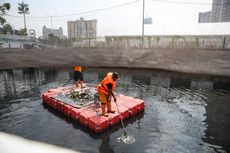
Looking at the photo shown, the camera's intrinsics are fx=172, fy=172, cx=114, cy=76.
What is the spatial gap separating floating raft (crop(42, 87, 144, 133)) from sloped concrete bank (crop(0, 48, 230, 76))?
12.1m

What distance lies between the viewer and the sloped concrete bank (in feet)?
60.3

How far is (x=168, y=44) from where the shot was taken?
1066 inches

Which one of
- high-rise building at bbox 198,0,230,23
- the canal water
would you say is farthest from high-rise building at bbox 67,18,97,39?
the canal water

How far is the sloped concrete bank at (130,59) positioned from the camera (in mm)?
18375

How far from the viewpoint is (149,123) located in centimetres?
786

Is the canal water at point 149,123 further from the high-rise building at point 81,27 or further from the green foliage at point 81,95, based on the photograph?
the high-rise building at point 81,27

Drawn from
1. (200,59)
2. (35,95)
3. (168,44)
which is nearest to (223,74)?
(200,59)

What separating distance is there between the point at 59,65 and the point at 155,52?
41.1 ft

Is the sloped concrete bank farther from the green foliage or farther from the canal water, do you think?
the green foliage

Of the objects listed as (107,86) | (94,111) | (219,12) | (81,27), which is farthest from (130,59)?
(81,27)

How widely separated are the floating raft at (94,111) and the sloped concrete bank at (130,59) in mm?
12101

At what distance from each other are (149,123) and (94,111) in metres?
2.58

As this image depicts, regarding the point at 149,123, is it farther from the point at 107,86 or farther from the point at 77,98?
the point at 77,98

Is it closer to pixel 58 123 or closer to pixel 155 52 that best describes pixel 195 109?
pixel 58 123
